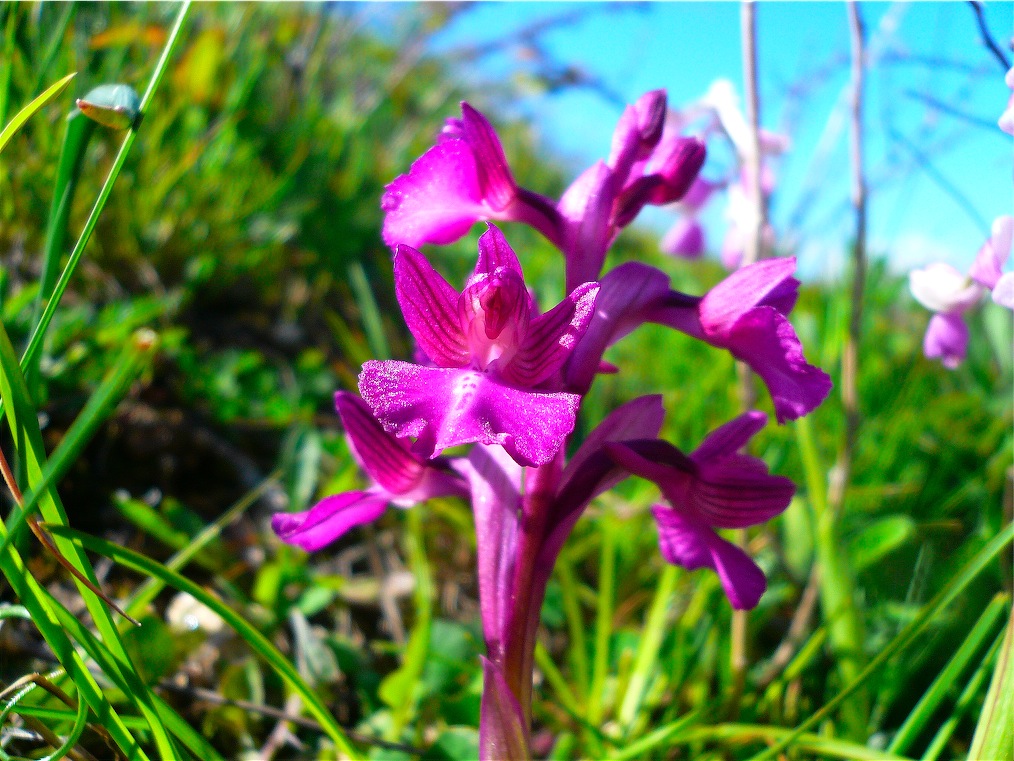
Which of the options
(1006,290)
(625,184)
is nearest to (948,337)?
(1006,290)

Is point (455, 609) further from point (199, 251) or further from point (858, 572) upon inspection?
point (199, 251)

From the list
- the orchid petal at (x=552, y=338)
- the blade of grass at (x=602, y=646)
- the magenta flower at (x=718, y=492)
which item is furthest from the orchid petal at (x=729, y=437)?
the blade of grass at (x=602, y=646)

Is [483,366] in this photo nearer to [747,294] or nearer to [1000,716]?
[747,294]

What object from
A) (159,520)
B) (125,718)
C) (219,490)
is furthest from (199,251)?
(125,718)

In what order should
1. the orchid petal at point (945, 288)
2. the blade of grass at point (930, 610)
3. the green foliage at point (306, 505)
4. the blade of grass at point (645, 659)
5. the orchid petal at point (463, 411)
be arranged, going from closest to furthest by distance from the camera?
1. the orchid petal at point (463, 411)
2. the blade of grass at point (930, 610)
3. the green foliage at point (306, 505)
4. the orchid petal at point (945, 288)
5. the blade of grass at point (645, 659)

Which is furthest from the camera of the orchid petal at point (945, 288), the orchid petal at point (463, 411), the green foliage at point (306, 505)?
the orchid petal at point (945, 288)

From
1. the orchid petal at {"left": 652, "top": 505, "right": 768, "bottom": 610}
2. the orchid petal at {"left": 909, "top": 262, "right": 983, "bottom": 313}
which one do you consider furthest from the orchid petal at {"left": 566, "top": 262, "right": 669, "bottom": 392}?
the orchid petal at {"left": 909, "top": 262, "right": 983, "bottom": 313}

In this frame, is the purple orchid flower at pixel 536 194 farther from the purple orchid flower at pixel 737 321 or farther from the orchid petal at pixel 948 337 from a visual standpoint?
the orchid petal at pixel 948 337
